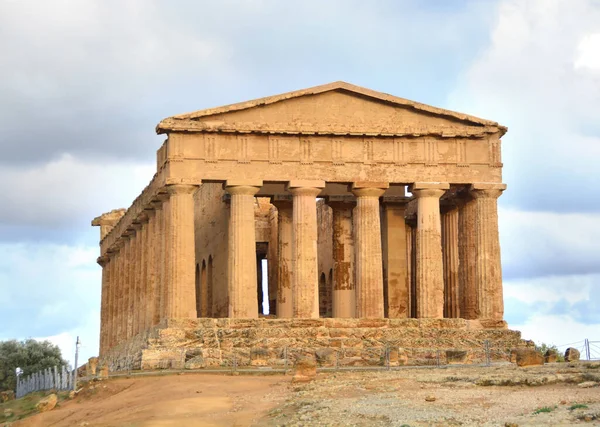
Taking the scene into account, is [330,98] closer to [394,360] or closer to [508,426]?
[394,360]

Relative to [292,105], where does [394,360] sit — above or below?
below

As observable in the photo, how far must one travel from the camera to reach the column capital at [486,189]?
170 ft

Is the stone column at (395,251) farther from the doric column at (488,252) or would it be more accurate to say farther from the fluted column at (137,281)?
the fluted column at (137,281)

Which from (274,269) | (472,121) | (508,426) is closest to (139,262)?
(274,269)

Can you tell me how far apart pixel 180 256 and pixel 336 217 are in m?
9.18

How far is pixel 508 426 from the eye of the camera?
2641cm

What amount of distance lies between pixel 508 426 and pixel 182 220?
83.5ft

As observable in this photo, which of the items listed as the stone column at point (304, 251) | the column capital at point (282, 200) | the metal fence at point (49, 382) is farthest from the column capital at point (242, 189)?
the metal fence at point (49, 382)

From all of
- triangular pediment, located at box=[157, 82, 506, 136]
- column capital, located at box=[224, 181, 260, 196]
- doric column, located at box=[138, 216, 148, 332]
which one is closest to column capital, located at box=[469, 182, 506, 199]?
triangular pediment, located at box=[157, 82, 506, 136]

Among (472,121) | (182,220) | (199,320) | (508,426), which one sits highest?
(472,121)

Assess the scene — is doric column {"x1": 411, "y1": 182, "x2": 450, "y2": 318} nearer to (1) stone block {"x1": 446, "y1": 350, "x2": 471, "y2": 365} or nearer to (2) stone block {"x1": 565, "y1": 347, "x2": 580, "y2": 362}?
(1) stone block {"x1": 446, "y1": 350, "x2": 471, "y2": 365}

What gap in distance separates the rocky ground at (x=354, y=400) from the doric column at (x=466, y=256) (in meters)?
13.2

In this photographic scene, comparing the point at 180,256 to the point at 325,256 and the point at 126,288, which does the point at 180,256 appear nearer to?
the point at 126,288

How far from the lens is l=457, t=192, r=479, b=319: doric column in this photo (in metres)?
52.4
